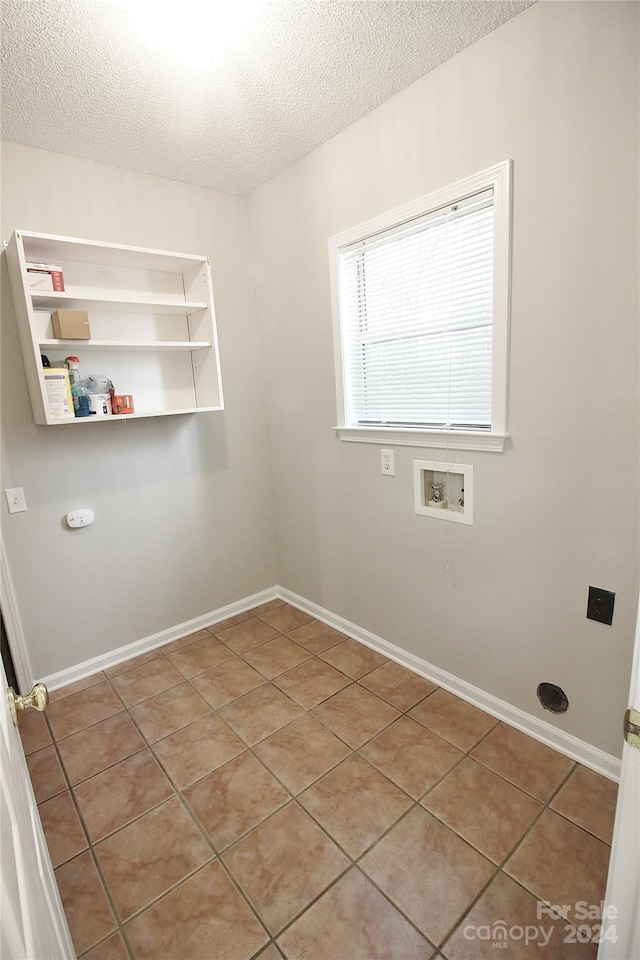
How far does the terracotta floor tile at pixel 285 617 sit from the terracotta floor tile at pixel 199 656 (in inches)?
13.9

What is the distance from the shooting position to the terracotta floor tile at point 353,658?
7.81 feet

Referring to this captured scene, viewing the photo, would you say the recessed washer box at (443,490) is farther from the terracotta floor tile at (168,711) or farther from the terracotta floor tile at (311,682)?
the terracotta floor tile at (168,711)

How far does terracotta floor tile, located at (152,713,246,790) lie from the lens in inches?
71.5

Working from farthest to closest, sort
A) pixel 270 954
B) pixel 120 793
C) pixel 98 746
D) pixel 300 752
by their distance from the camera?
1. pixel 98 746
2. pixel 300 752
3. pixel 120 793
4. pixel 270 954

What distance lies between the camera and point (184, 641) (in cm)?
277

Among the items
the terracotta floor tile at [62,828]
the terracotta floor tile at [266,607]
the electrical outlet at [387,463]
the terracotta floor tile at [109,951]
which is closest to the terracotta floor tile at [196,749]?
the terracotta floor tile at [62,828]

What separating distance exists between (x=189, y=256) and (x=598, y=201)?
1800mm

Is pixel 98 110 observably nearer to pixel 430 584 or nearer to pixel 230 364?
pixel 230 364

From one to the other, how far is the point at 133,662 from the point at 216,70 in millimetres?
2771

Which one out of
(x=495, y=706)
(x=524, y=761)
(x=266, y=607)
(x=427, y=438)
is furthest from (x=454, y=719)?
(x=266, y=607)

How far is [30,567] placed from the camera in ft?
7.38

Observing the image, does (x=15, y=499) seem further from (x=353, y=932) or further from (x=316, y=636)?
(x=353, y=932)

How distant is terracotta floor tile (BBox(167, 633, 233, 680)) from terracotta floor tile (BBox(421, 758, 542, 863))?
4.39 ft

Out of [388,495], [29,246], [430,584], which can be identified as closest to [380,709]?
[430,584]
